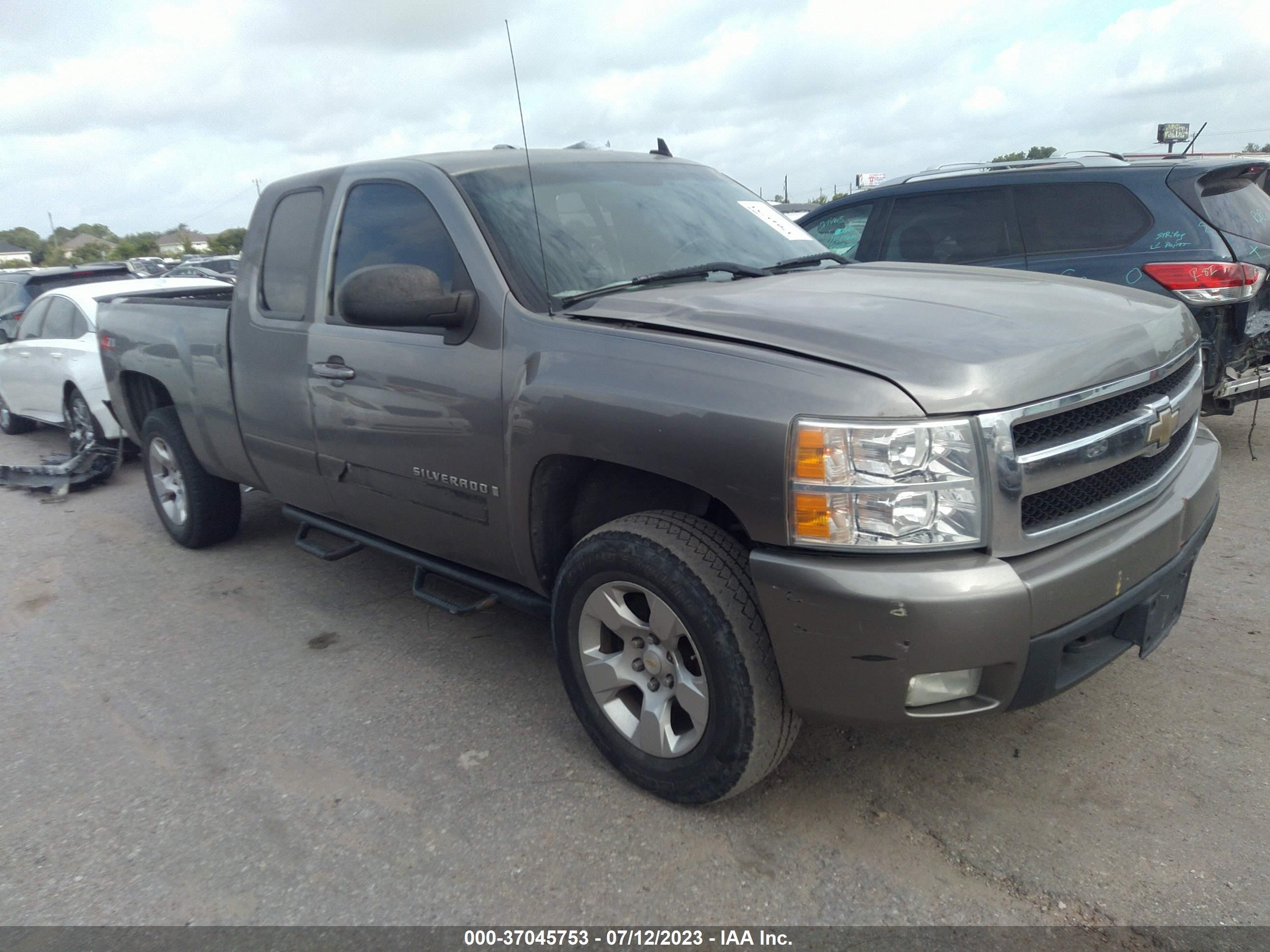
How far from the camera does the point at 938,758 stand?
3016 millimetres

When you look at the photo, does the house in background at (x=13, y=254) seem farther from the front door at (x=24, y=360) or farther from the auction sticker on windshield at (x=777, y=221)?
the auction sticker on windshield at (x=777, y=221)

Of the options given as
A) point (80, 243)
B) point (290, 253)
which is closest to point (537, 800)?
point (290, 253)

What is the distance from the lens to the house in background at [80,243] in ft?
218

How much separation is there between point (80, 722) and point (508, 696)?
5.28 ft

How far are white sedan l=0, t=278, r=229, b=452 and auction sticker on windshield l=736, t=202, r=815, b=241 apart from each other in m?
4.53

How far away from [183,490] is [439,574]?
8.01ft

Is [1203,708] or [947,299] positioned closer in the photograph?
[947,299]

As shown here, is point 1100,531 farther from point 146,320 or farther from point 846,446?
point 146,320

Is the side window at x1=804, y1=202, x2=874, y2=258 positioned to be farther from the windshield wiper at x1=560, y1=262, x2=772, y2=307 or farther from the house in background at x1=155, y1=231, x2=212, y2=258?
the house in background at x1=155, y1=231, x2=212, y2=258

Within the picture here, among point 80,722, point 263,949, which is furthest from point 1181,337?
point 80,722

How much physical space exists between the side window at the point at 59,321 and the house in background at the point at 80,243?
57135 millimetres

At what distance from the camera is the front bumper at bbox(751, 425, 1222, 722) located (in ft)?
7.33

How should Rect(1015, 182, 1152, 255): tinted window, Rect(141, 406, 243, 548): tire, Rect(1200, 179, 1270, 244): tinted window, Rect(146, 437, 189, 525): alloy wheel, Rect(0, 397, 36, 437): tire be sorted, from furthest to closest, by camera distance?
Rect(0, 397, 36, 437): tire → Rect(1015, 182, 1152, 255): tinted window → Rect(1200, 179, 1270, 244): tinted window → Rect(146, 437, 189, 525): alloy wheel → Rect(141, 406, 243, 548): tire

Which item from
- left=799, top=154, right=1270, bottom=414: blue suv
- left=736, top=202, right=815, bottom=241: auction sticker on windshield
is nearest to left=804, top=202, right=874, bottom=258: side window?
left=799, top=154, right=1270, bottom=414: blue suv
